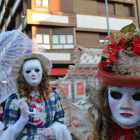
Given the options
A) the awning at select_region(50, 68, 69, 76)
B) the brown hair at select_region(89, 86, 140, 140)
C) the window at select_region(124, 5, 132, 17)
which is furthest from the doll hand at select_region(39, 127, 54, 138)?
the window at select_region(124, 5, 132, 17)

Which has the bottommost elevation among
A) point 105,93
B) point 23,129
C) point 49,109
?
point 23,129

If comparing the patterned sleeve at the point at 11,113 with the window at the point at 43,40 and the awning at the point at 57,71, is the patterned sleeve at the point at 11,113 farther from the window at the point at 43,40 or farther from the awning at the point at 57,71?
the window at the point at 43,40

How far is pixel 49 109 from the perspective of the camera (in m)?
2.02

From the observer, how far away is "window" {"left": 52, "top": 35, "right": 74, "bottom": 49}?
10.9 metres

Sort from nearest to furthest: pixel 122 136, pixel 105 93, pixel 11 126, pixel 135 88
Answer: pixel 135 88, pixel 122 136, pixel 105 93, pixel 11 126

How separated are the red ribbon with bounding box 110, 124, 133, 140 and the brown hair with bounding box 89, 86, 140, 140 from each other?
0.10ft

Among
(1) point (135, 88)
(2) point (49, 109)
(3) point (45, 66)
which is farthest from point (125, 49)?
(3) point (45, 66)

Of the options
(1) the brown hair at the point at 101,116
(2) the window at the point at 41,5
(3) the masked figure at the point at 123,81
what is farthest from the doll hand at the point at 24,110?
(2) the window at the point at 41,5

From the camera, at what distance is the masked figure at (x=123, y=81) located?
45.2 inches

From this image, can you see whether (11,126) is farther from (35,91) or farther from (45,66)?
(45,66)

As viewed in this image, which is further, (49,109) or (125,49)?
(49,109)

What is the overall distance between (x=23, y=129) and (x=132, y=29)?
1.47 meters

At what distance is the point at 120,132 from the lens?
1312 millimetres

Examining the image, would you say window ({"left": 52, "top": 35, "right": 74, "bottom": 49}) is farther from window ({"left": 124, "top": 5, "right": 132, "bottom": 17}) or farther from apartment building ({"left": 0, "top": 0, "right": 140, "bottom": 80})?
window ({"left": 124, "top": 5, "right": 132, "bottom": 17})
